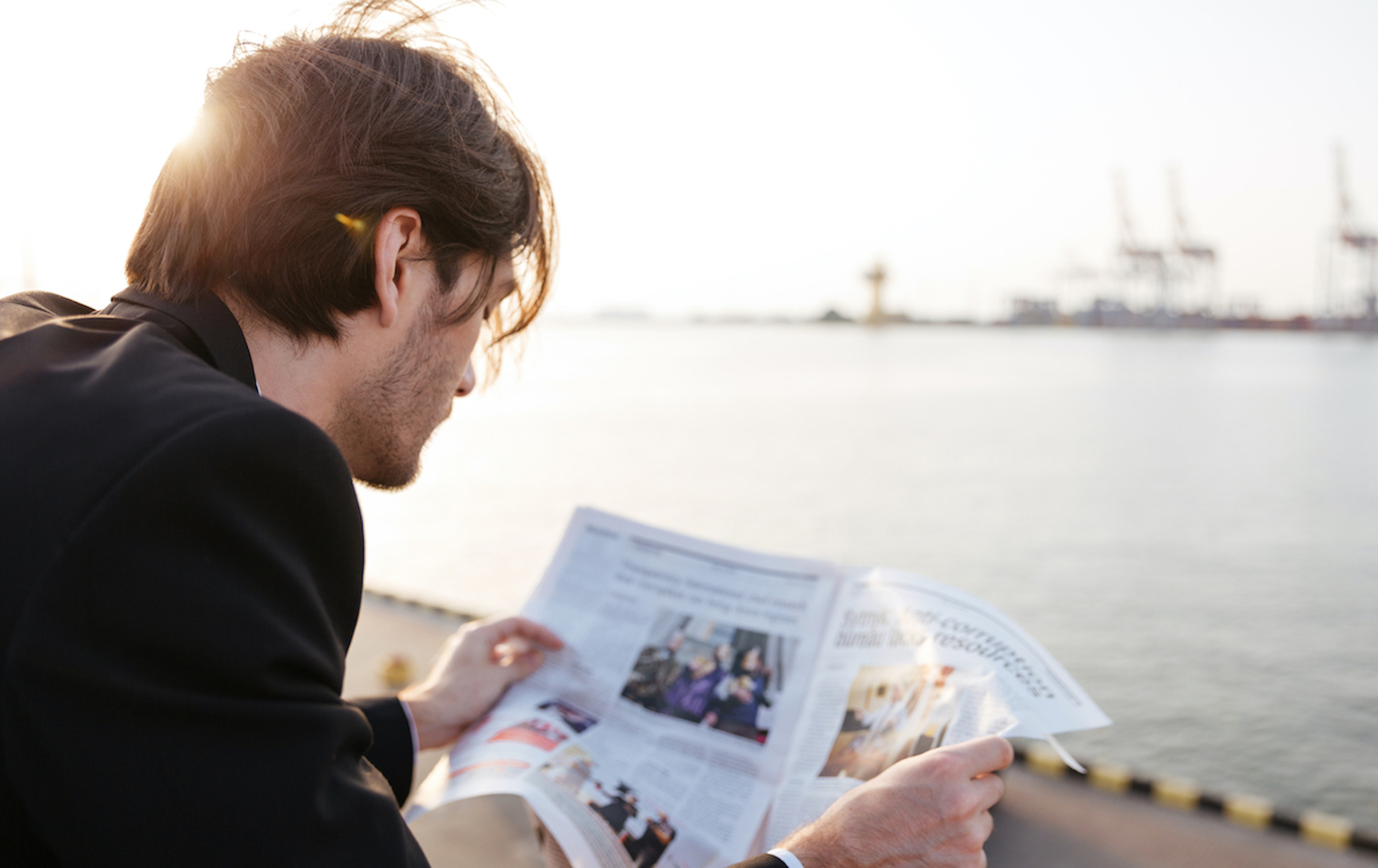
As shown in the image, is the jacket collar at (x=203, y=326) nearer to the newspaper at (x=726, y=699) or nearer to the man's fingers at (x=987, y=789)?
the newspaper at (x=726, y=699)

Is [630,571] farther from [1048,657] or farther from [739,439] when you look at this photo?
[739,439]

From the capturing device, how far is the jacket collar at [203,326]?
564 millimetres

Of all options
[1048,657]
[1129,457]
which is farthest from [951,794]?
[1129,457]

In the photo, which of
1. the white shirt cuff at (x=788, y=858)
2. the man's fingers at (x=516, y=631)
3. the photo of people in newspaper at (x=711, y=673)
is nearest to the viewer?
the white shirt cuff at (x=788, y=858)

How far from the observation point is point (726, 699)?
78 centimetres

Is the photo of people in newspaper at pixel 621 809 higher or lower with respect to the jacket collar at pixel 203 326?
lower

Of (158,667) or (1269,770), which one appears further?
(1269,770)

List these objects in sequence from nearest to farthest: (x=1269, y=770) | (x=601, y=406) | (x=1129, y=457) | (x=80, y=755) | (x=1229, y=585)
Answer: (x=80, y=755) < (x=1269, y=770) < (x=1229, y=585) < (x=1129, y=457) < (x=601, y=406)

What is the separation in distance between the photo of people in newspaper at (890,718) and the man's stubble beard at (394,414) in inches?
15.3

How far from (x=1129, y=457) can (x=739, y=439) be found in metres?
5.04

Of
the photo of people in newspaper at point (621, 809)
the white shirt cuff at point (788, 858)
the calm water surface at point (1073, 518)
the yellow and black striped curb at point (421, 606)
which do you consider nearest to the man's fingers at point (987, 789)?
the white shirt cuff at point (788, 858)

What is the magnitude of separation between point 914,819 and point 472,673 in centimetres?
46

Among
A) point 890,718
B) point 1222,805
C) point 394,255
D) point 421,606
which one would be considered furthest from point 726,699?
point 421,606

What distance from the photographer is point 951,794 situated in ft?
1.90
